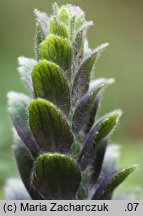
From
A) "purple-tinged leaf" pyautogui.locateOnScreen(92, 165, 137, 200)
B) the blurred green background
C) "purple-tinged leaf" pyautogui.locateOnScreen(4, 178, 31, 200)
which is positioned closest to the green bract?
"purple-tinged leaf" pyautogui.locateOnScreen(92, 165, 137, 200)

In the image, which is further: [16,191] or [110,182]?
[16,191]

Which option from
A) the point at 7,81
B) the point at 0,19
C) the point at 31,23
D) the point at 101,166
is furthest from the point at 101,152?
the point at 31,23

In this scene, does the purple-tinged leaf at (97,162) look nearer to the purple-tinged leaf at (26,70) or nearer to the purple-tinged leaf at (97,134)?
the purple-tinged leaf at (97,134)

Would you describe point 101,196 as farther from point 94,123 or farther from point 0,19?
point 0,19

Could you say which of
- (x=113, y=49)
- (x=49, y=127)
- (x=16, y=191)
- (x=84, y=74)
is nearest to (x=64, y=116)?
(x=49, y=127)

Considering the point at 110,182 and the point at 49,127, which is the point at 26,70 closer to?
the point at 49,127

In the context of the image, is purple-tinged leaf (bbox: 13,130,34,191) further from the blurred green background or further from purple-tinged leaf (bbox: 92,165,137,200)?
the blurred green background
